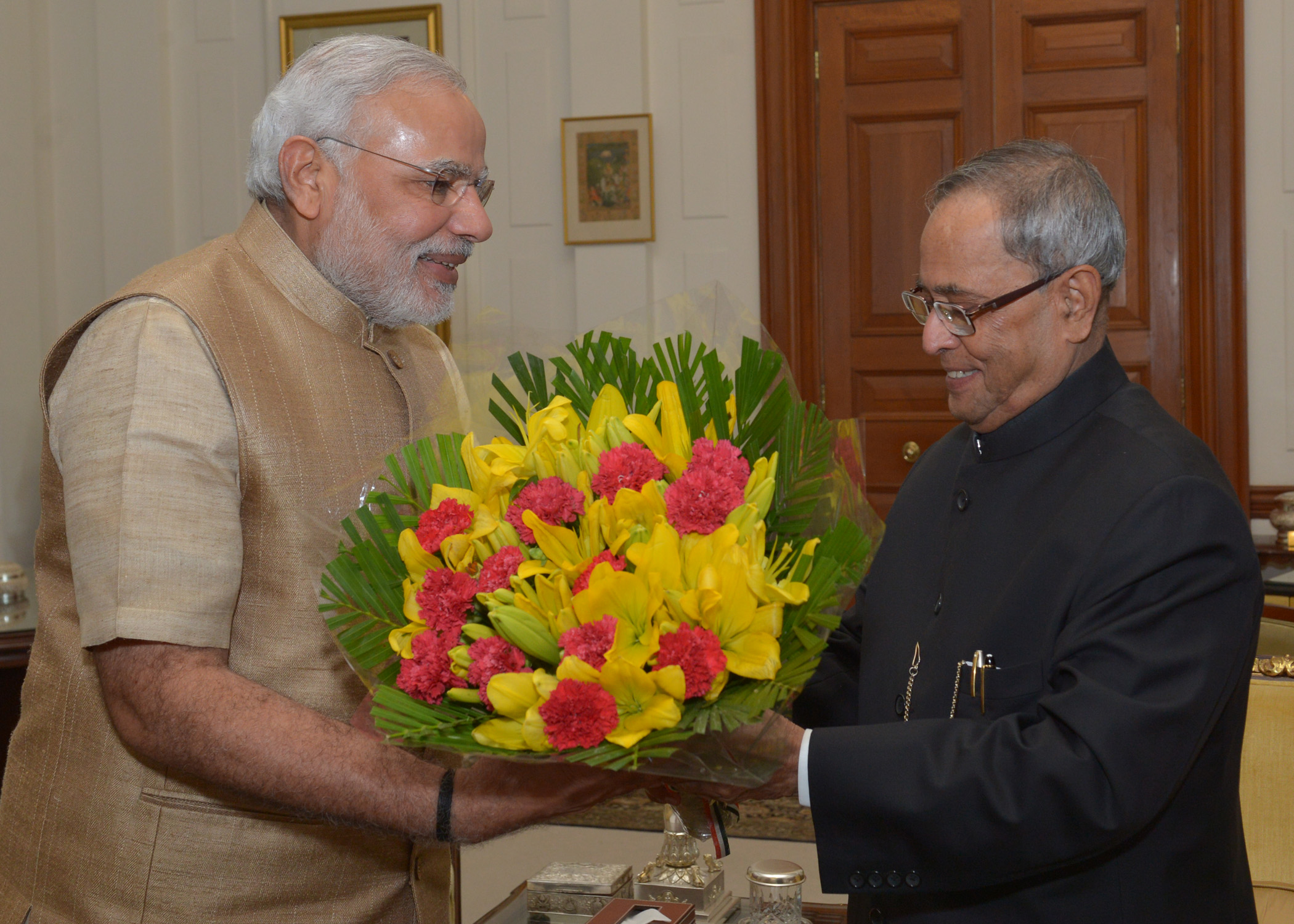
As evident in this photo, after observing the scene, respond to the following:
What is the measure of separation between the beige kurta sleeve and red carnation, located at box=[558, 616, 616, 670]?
0.55 m

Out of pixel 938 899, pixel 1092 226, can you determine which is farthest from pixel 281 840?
pixel 1092 226

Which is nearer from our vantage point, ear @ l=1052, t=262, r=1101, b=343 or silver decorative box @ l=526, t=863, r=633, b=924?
ear @ l=1052, t=262, r=1101, b=343

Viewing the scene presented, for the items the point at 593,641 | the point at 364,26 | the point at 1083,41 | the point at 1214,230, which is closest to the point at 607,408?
the point at 593,641

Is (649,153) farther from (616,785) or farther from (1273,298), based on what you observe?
(616,785)

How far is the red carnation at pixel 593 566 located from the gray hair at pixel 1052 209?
0.82 metres

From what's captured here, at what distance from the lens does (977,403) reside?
183cm

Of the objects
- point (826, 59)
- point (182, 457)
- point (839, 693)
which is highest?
point (826, 59)

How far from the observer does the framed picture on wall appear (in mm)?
5516

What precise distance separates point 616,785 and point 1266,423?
455cm

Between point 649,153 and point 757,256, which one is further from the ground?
point 649,153

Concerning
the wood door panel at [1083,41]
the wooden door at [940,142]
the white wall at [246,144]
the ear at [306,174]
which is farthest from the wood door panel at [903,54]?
the ear at [306,174]

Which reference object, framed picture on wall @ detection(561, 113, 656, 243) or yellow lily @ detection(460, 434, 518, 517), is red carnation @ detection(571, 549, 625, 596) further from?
framed picture on wall @ detection(561, 113, 656, 243)

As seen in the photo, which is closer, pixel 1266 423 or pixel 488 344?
pixel 488 344

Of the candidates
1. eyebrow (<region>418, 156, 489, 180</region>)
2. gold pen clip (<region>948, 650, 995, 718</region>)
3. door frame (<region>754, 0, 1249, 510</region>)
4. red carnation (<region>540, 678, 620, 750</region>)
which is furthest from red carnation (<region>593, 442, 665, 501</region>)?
door frame (<region>754, 0, 1249, 510</region>)
